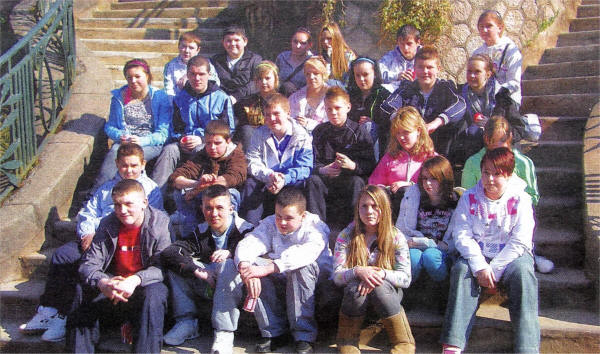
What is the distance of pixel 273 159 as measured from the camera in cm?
431

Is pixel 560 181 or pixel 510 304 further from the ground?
pixel 560 181

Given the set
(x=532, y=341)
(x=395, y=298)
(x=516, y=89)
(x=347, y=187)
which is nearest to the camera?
(x=532, y=341)

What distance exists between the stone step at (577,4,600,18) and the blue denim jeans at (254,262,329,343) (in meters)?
5.60

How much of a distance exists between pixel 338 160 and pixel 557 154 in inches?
79.1

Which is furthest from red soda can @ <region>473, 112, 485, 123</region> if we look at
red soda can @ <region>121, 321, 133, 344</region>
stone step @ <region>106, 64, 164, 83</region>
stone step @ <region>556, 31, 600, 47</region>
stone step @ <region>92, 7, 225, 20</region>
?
stone step @ <region>92, 7, 225, 20</region>

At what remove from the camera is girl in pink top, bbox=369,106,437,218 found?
4016mm

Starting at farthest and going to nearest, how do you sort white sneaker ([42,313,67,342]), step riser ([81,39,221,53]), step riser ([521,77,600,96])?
1. step riser ([81,39,221,53])
2. step riser ([521,77,600,96])
3. white sneaker ([42,313,67,342])

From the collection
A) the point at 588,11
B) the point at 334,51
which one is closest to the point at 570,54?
the point at 588,11

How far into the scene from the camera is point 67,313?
145 inches

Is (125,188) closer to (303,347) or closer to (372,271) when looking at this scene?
(303,347)

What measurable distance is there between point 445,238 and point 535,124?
1.44 meters

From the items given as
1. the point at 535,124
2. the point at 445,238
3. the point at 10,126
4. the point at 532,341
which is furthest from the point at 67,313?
Result: the point at 535,124

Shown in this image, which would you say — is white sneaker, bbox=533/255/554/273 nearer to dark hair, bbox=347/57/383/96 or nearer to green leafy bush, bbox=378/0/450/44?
dark hair, bbox=347/57/383/96

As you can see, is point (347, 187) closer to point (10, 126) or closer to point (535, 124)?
point (535, 124)
